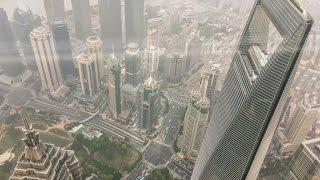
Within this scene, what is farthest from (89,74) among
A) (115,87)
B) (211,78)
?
(211,78)

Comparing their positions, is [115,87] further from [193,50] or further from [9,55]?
[9,55]

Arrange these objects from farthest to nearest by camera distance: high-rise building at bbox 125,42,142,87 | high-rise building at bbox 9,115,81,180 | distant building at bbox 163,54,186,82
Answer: distant building at bbox 163,54,186,82 < high-rise building at bbox 125,42,142,87 < high-rise building at bbox 9,115,81,180

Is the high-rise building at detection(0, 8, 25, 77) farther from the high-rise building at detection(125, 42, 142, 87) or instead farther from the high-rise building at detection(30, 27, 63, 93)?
the high-rise building at detection(125, 42, 142, 87)

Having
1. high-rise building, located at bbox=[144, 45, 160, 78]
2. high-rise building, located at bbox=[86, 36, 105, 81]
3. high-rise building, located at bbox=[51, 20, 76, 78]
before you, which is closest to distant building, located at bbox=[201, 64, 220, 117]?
high-rise building, located at bbox=[144, 45, 160, 78]

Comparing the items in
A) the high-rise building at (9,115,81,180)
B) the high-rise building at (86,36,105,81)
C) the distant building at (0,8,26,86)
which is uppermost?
the high-rise building at (9,115,81,180)

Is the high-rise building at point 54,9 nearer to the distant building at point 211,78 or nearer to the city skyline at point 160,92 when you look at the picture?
the city skyline at point 160,92

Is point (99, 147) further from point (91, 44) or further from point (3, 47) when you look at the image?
point (3, 47)

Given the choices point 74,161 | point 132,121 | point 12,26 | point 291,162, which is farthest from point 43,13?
point 291,162
